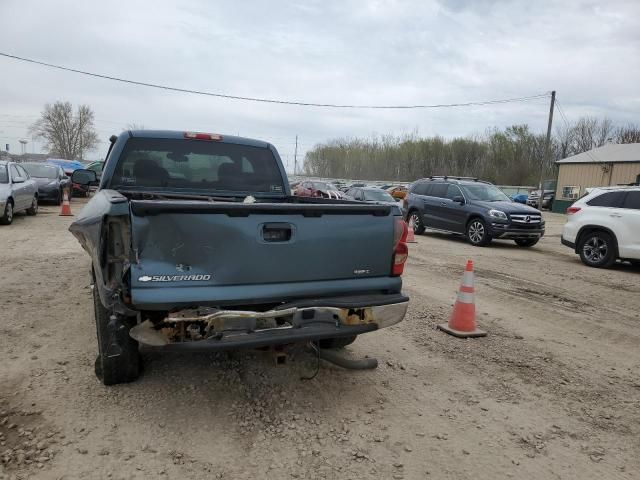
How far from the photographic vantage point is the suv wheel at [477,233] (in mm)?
13352

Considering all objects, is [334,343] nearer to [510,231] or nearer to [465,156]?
[510,231]

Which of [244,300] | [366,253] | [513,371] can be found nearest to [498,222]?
[513,371]

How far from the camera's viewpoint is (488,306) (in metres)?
6.79

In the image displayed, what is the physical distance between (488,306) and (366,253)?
3.78 m

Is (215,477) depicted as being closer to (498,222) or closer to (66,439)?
(66,439)

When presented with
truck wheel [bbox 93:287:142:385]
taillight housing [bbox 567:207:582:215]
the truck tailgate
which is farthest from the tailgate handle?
taillight housing [bbox 567:207:582:215]

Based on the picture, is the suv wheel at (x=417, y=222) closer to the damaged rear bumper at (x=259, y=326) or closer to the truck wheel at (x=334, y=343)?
the truck wheel at (x=334, y=343)

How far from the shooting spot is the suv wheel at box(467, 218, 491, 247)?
13.4m

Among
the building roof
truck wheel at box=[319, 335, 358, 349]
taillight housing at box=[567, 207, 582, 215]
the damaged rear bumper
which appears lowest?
truck wheel at box=[319, 335, 358, 349]

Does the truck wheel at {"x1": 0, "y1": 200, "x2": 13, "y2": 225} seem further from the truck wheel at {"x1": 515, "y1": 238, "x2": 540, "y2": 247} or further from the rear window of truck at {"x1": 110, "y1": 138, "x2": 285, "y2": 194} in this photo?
the truck wheel at {"x1": 515, "y1": 238, "x2": 540, "y2": 247}

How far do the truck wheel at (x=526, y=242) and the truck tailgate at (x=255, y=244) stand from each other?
10957 mm

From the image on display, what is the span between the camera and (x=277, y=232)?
10.9 ft

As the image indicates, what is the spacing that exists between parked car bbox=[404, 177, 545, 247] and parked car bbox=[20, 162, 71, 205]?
→ 506 inches

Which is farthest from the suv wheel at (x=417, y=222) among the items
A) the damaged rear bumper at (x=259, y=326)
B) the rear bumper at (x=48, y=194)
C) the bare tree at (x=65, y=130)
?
the bare tree at (x=65, y=130)
